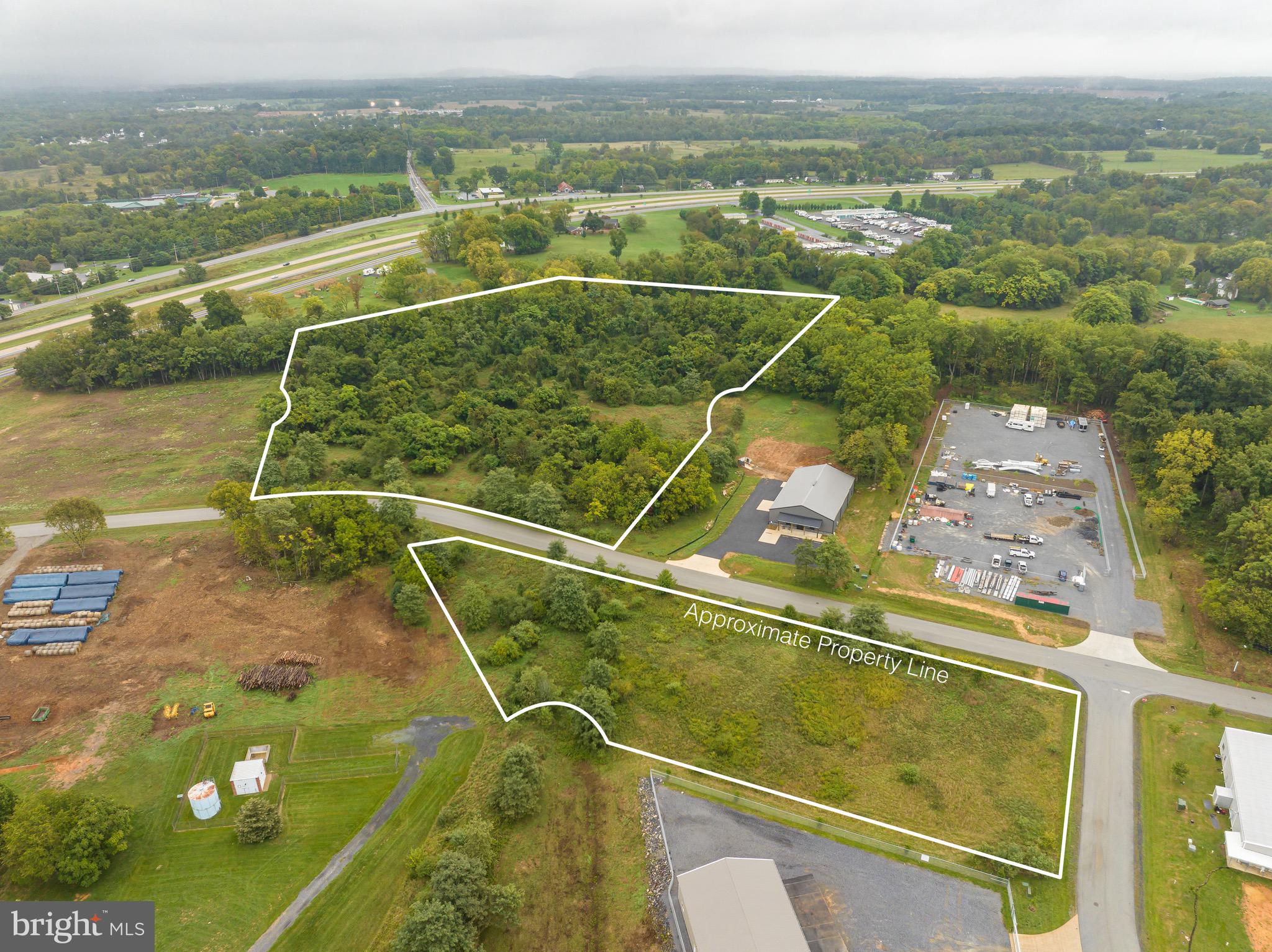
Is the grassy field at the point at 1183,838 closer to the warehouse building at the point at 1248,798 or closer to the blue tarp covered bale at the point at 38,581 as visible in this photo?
the warehouse building at the point at 1248,798

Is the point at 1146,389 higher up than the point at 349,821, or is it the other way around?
the point at 1146,389

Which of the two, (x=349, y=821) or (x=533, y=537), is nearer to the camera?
(x=349, y=821)

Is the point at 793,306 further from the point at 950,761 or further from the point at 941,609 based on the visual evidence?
the point at 950,761

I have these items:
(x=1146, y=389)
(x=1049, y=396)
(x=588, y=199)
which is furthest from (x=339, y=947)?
(x=588, y=199)

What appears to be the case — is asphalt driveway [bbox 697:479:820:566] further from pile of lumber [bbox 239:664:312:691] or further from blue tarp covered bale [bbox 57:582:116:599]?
blue tarp covered bale [bbox 57:582:116:599]

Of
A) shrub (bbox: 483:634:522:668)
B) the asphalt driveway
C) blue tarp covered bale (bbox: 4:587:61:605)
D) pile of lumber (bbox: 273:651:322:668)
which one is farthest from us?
the asphalt driveway
